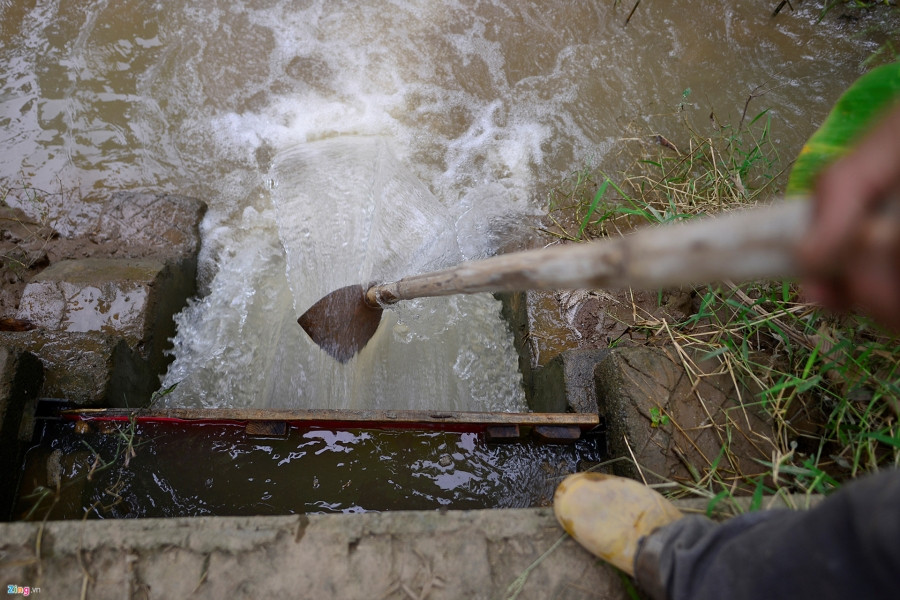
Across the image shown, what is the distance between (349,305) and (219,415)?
80 centimetres

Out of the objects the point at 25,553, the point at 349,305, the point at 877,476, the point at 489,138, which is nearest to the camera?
the point at 877,476

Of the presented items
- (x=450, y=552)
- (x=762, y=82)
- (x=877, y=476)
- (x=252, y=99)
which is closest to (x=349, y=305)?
(x=450, y=552)

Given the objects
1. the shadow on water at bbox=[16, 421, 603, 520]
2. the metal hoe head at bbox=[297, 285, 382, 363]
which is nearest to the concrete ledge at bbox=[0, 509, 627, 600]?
the shadow on water at bbox=[16, 421, 603, 520]

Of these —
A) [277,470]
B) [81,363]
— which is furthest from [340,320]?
[81,363]

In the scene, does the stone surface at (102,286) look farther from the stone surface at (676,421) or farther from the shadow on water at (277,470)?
the stone surface at (676,421)

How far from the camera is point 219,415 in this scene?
2230 millimetres

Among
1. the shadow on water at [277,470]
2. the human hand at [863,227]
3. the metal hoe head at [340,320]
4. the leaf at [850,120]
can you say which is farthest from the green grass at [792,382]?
the metal hoe head at [340,320]

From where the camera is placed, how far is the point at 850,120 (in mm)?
1411

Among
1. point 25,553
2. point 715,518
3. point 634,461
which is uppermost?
point 715,518

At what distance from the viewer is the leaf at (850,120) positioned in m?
1.39

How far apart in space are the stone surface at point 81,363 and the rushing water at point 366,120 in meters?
0.51

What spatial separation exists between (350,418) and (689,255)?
1.69m

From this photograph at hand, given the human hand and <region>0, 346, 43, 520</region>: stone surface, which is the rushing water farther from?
the human hand

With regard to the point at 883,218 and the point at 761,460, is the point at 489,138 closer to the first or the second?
the point at 761,460
